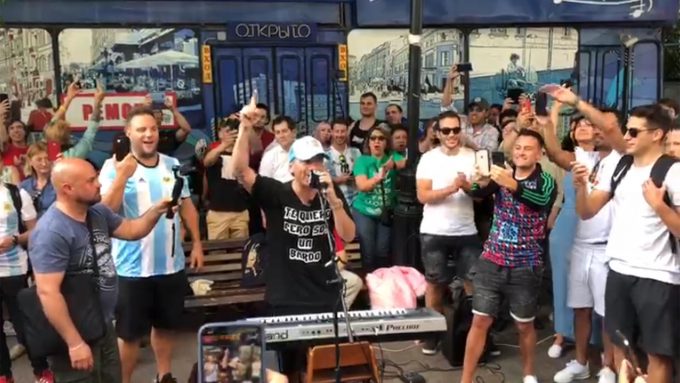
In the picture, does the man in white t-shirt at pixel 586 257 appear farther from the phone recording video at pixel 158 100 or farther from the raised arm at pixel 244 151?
the phone recording video at pixel 158 100

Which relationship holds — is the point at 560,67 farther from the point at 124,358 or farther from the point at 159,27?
the point at 124,358

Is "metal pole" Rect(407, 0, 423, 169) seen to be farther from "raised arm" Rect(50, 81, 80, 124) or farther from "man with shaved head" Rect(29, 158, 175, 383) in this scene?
"raised arm" Rect(50, 81, 80, 124)

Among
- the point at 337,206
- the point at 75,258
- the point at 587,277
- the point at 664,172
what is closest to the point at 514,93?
the point at 587,277

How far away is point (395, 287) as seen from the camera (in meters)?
6.21

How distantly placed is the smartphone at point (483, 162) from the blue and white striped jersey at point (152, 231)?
212 cm

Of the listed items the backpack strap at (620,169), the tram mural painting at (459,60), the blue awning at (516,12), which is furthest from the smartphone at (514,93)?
the backpack strap at (620,169)

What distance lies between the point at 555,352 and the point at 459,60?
484 cm

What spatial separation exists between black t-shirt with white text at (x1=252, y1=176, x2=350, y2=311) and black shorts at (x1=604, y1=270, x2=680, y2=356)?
1.70 metres

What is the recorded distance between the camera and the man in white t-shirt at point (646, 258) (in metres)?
4.20

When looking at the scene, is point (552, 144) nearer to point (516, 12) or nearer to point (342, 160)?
point (342, 160)

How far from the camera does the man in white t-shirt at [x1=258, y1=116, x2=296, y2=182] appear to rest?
684 cm

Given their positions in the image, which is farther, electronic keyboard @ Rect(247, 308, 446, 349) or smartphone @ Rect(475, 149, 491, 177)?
smartphone @ Rect(475, 149, 491, 177)

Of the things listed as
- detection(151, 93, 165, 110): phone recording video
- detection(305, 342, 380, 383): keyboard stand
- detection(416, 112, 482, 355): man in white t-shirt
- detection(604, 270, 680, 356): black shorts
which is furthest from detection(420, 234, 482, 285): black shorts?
detection(151, 93, 165, 110): phone recording video

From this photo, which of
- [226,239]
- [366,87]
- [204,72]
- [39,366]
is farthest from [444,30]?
[39,366]
